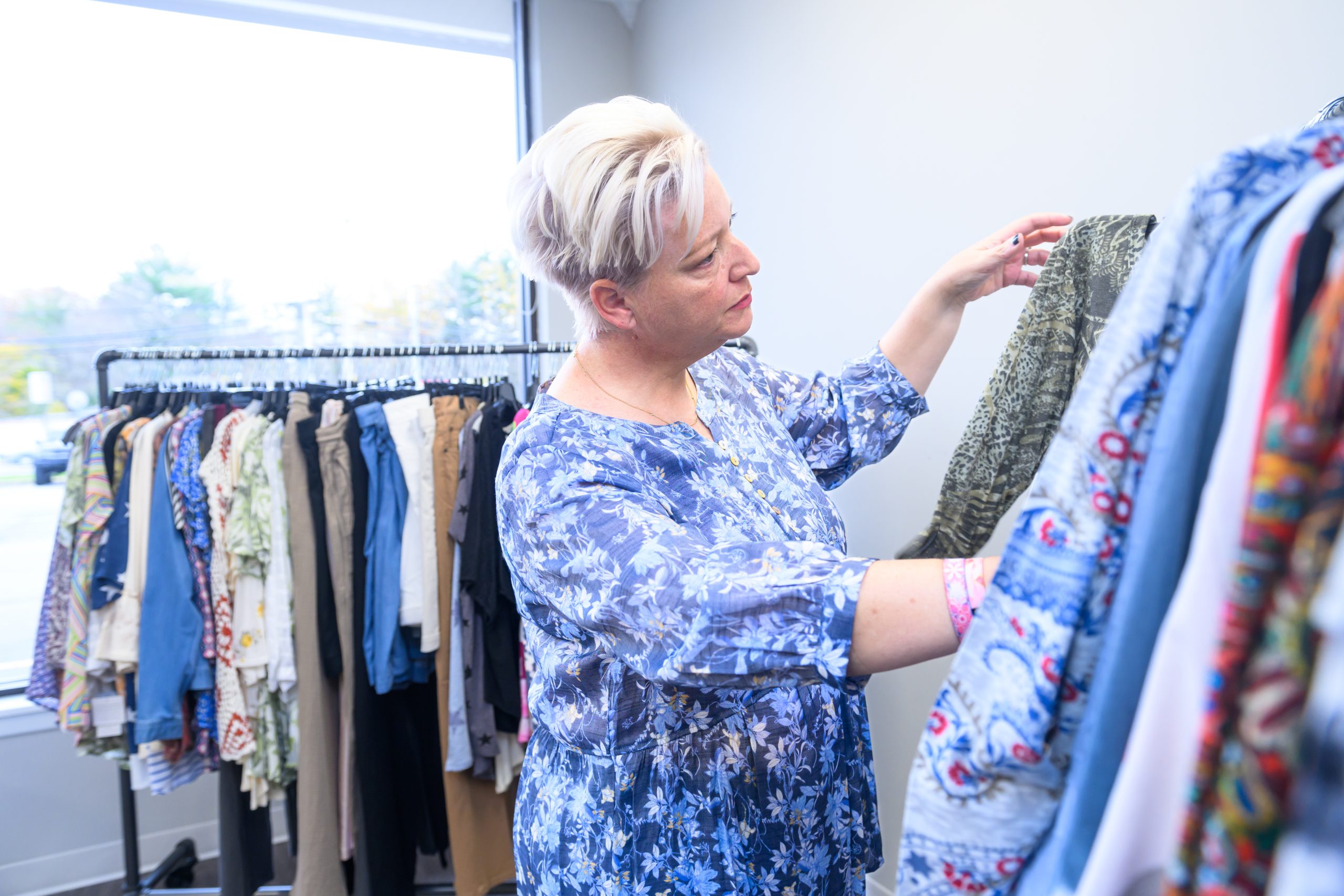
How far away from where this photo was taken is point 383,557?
6.12 feet

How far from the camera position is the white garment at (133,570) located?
177 cm

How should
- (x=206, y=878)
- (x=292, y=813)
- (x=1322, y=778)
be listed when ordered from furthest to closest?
(x=206, y=878) → (x=292, y=813) → (x=1322, y=778)

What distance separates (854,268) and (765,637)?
143 cm

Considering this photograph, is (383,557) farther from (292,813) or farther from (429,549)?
(292,813)

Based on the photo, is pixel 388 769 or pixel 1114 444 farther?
pixel 388 769

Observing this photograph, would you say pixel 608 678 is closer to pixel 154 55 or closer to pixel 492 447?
pixel 492 447

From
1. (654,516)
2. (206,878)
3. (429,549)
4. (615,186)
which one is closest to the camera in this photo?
(654,516)

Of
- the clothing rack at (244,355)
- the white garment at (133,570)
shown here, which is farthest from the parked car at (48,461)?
the white garment at (133,570)

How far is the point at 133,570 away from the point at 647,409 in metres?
1.39

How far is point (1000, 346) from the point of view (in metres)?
1.54

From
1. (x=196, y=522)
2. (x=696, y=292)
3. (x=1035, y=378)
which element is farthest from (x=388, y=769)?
(x=1035, y=378)

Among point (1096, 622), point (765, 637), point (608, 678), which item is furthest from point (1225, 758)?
point (608, 678)

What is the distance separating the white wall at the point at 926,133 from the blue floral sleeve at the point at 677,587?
0.96 metres

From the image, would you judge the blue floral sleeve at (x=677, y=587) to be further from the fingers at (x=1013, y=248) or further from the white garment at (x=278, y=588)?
the white garment at (x=278, y=588)
